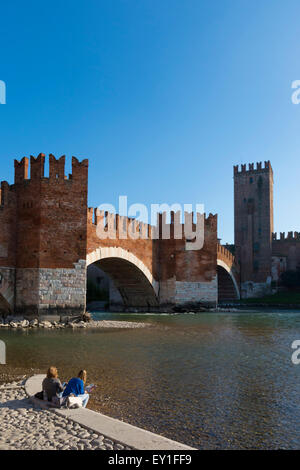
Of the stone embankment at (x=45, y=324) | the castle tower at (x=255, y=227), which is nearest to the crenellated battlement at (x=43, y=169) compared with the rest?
the stone embankment at (x=45, y=324)

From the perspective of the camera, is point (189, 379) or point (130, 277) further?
point (130, 277)

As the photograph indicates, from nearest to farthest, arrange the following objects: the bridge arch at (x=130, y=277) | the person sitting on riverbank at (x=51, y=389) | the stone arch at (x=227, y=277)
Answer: the person sitting on riverbank at (x=51, y=389) → the bridge arch at (x=130, y=277) → the stone arch at (x=227, y=277)

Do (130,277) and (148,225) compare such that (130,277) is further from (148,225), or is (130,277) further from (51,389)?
(51,389)

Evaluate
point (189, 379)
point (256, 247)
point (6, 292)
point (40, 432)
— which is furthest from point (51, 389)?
point (256, 247)

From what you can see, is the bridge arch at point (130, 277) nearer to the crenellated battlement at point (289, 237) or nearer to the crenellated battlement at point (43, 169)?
the crenellated battlement at point (43, 169)

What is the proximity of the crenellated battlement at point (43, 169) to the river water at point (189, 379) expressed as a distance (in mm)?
6116

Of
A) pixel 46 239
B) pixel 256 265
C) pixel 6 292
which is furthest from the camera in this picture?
pixel 256 265

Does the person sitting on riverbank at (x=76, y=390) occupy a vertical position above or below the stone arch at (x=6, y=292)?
below

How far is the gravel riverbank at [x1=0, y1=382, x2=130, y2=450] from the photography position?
3.71 meters

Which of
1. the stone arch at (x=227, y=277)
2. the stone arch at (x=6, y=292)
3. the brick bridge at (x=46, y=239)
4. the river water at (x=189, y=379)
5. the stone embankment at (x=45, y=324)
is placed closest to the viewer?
the river water at (x=189, y=379)

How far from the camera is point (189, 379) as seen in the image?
695 cm

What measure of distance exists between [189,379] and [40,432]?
10.8ft

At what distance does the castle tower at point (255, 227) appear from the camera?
44.5 m

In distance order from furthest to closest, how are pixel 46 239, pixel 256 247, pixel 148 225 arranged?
pixel 256 247 → pixel 148 225 → pixel 46 239
